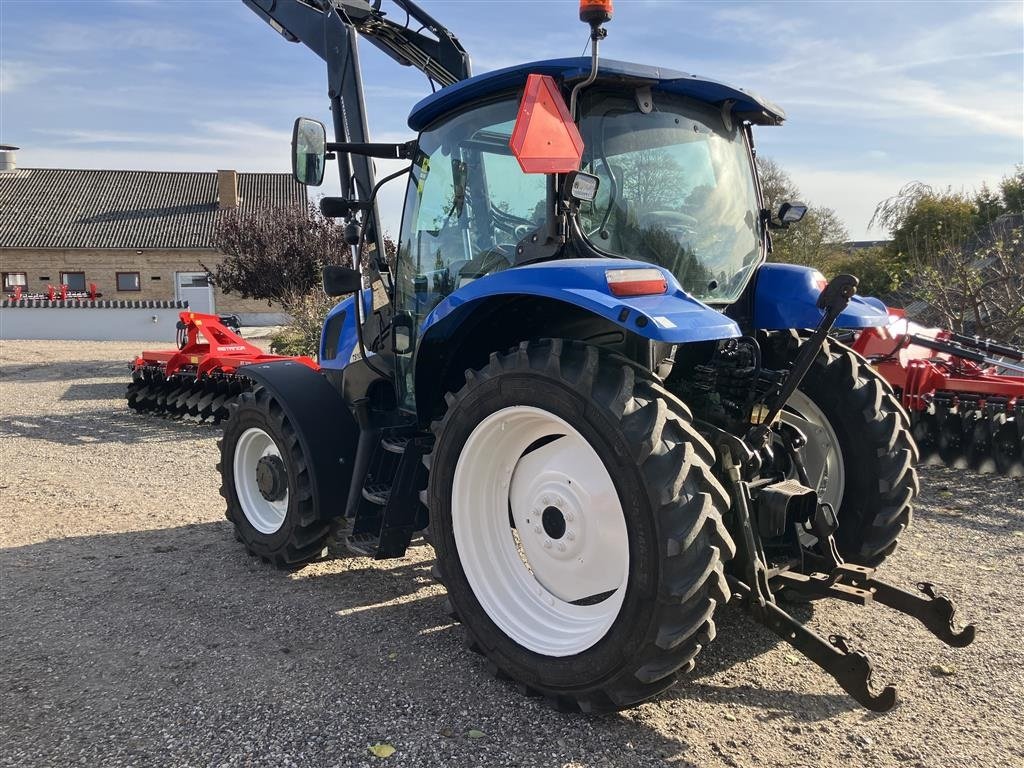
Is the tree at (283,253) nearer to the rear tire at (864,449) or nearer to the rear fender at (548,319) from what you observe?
the rear fender at (548,319)

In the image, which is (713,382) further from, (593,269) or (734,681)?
(734,681)

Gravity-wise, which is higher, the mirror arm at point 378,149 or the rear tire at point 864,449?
the mirror arm at point 378,149

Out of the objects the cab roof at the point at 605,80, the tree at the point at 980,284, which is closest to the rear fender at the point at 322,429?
the cab roof at the point at 605,80

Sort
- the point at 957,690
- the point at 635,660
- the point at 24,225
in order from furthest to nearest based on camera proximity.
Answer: the point at 24,225
the point at 957,690
the point at 635,660

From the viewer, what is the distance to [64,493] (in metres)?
6.49

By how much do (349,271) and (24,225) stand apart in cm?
3814

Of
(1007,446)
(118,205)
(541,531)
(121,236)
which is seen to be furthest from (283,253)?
(118,205)

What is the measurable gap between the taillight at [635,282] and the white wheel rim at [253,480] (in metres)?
A: 2.78

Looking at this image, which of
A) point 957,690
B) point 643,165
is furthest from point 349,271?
point 957,690

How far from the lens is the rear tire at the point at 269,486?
4.37 metres

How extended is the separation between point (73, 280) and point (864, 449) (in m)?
38.6

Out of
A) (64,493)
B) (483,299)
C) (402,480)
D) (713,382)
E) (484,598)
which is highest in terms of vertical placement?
(483,299)

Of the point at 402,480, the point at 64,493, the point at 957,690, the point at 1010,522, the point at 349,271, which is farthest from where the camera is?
the point at 64,493

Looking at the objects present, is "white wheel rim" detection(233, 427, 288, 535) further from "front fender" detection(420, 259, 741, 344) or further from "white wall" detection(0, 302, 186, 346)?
"white wall" detection(0, 302, 186, 346)
